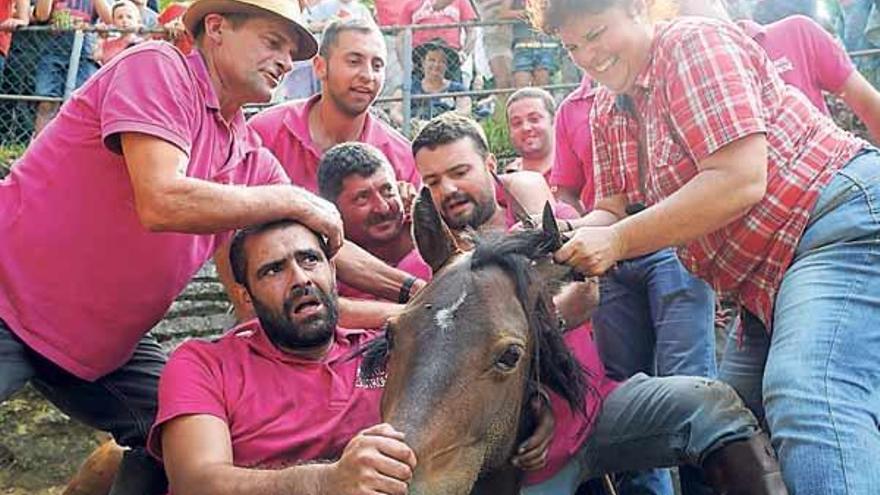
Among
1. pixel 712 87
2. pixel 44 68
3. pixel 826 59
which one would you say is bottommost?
pixel 44 68

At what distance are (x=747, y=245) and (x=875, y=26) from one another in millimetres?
7360

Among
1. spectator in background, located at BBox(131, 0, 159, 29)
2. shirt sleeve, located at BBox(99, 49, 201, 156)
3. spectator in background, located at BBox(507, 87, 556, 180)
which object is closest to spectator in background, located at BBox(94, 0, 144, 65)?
spectator in background, located at BBox(131, 0, 159, 29)

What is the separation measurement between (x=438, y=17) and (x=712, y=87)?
7.80m

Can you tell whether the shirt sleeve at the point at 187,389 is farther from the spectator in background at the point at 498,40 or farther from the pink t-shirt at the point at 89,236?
the spectator in background at the point at 498,40

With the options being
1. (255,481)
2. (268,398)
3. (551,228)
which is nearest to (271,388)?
(268,398)

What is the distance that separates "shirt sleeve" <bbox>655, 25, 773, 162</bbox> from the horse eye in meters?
0.84

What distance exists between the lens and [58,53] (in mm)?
10898

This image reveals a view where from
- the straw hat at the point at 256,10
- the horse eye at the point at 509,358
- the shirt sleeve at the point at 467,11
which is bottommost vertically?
the horse eye at the point at 509,358

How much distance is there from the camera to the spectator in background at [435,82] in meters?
11.1

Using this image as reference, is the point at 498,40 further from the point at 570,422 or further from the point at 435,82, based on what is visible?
the point at 570,422

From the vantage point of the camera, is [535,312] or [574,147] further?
[574,147]

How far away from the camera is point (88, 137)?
4.19 metres

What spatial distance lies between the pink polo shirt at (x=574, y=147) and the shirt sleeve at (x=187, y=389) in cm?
219

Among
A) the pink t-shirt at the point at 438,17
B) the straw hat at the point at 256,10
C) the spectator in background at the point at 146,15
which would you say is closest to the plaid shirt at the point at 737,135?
the straw hat at the point at 256,10
